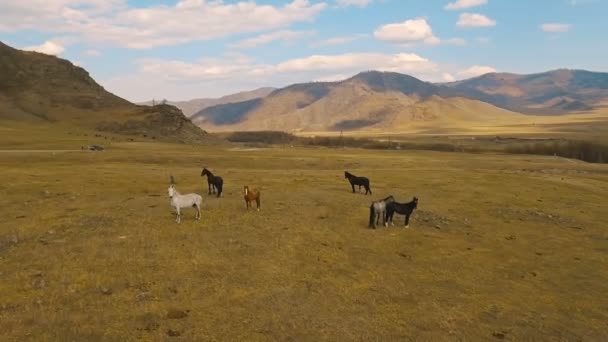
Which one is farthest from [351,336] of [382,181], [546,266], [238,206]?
[382,181]

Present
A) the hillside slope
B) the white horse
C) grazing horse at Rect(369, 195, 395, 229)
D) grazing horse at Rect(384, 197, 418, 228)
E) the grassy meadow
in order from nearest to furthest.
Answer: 1. the grassy meadow
2. the white horse
3. grazing horse at Rect(369, 195, 395, 229)
4. grazing horse at Rect(384, 197, 418, 228)
5. the hillside slope

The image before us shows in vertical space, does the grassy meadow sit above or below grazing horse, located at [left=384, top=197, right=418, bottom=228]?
below

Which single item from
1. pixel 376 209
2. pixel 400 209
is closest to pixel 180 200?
pixel 376 209

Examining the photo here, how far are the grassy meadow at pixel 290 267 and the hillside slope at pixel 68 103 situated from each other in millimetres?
95058

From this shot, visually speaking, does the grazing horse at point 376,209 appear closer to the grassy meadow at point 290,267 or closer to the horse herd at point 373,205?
the horse herd at point 373,205

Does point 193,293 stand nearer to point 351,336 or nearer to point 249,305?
point 249,305

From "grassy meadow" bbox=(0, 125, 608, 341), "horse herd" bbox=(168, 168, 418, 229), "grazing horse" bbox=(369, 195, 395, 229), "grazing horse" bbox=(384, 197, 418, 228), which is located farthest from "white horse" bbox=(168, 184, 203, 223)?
"grazing horse" bbox=(384, 197, 418, 228)

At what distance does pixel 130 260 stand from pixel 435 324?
36.7 ft

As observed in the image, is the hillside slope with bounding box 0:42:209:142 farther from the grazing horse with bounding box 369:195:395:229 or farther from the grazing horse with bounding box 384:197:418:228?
the grazing horse with bounding box 384:197:418:228

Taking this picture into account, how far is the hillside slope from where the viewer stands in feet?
420

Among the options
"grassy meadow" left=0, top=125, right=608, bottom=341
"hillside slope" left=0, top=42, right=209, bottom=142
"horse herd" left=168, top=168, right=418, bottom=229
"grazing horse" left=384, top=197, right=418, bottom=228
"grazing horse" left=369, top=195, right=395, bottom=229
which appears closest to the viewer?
"grassy meadow" left=0, top=125, right=608, bottom=341

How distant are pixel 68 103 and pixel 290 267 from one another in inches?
5814

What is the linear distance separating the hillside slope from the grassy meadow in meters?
95.1

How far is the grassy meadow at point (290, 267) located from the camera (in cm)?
1534
